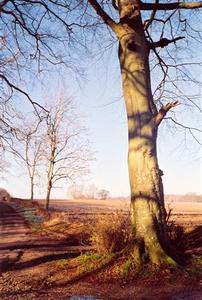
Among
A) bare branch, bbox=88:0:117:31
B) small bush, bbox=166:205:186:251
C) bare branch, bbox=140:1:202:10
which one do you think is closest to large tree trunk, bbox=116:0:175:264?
bare branch, bbox=88:0:117:31

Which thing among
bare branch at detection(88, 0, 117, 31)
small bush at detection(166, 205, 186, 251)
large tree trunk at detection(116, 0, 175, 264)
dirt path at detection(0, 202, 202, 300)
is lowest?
dirt path at detection(0, 202, 202, 300)

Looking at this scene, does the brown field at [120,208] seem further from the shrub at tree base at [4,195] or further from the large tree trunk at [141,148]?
the shrub at tree base at [4,195]

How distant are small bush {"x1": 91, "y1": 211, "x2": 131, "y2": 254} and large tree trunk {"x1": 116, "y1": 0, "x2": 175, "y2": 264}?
771 millimetres

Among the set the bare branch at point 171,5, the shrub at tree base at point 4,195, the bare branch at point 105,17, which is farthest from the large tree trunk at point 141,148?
the shrub at tree base at point 4,195

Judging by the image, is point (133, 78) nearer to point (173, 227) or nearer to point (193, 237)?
point (173, 227)

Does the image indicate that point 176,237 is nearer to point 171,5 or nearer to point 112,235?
point 112,235

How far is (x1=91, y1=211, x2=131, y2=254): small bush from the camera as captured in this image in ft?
31.1

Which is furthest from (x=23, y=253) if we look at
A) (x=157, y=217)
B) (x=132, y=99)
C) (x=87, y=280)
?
(x=132, y=99)

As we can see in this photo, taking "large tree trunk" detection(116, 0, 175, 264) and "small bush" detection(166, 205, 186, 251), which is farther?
"small bush" detection(166, 205, 186, 251)

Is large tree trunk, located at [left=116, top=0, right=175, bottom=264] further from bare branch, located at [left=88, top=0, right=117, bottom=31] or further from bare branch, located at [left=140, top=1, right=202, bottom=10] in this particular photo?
bare branch, located at [left=140, top=1, right=202, bottom=10]

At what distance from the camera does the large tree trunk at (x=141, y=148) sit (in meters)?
8.66

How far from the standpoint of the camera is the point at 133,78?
9.52m

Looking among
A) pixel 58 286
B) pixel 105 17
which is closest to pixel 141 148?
pixel 58 286

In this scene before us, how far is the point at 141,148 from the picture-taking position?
8992mm
